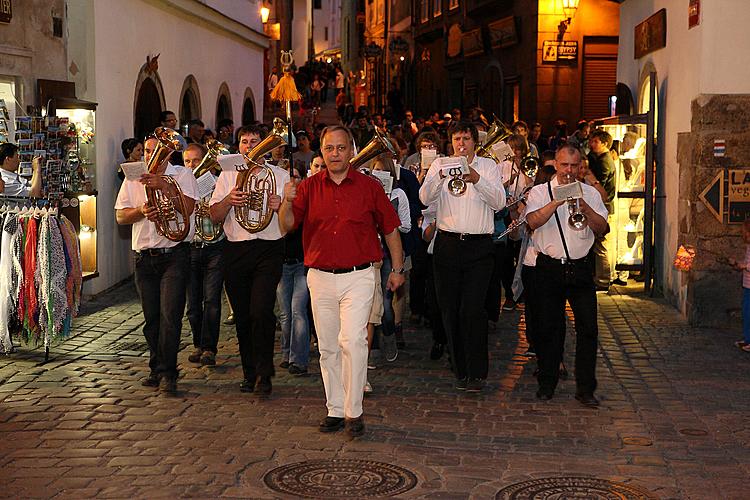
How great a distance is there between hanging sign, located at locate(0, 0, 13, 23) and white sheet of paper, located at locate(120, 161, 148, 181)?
4.24 meters

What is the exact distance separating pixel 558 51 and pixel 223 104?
695 centimetres

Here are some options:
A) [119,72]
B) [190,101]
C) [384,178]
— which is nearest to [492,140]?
[384,178]

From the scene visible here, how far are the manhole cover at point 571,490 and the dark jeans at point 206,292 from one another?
424 centimetres

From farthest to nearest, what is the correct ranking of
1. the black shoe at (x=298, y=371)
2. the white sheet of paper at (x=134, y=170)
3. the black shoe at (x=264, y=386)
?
the black shoe at (x=298, y=371) < the black shoe at (x=264, y=386) < the white sheet of paper at (x=134, y=170)

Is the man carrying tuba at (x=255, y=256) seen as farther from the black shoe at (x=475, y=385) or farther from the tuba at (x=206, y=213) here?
the black shoe at (x=475, y=385)

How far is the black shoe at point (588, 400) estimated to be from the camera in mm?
8883

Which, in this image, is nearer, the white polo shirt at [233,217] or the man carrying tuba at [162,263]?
the white polo shirt at [233,217]

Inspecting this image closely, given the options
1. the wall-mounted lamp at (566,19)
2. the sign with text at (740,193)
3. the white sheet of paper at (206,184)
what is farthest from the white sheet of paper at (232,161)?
the wall-mounted lamp at (566,19)

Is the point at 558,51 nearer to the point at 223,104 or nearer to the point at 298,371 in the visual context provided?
the point at 223,104

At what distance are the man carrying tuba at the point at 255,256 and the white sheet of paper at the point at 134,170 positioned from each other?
56cm

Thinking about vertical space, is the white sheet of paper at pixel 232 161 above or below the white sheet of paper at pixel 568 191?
above

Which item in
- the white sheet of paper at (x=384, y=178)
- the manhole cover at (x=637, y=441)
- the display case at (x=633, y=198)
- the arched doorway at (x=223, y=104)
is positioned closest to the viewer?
the manhole cover at (x=637, y=441)

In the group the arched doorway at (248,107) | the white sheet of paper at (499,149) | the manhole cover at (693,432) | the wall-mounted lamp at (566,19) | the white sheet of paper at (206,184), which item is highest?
the wall-mounted lamp at (566,19)

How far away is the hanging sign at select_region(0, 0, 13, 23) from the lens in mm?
12391
